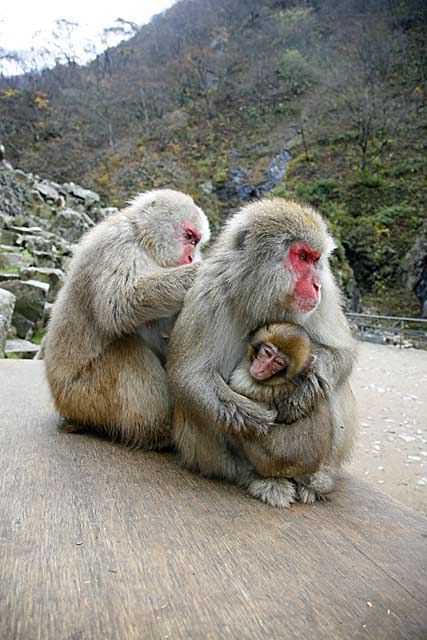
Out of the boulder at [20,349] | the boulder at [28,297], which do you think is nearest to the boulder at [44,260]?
the boulder at [28,297]

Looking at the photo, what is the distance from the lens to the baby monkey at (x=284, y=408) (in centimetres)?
163

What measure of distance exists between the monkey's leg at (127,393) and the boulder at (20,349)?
346cm

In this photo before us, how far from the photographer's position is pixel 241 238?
182 centimetres

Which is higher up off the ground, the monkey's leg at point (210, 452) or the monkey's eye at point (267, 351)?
the monkey's eye at point (267, 351)

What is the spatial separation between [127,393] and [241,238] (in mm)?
759

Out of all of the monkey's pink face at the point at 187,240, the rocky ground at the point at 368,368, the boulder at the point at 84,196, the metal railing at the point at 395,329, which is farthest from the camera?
the boulder at the point at 84,196

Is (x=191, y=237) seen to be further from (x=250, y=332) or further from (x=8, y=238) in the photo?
(x=8, y=238)

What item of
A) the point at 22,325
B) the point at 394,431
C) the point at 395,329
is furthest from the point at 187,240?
the point at 395,329

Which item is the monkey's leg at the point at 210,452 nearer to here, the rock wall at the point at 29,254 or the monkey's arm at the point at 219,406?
the monkey's arm at the point at 219,406

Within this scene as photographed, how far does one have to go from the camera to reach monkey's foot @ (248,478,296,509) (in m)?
1.68

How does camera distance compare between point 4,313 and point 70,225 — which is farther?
point 70,225

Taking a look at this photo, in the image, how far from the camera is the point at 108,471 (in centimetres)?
186

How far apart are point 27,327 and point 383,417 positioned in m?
4.49

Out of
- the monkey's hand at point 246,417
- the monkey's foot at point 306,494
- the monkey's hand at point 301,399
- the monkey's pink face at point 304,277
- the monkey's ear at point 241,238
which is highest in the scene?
A: the monkey's ear at point 241,238
